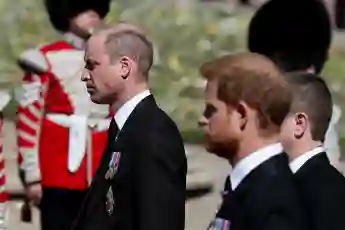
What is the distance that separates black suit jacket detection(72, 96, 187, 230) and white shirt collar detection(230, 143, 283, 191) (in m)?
0.46

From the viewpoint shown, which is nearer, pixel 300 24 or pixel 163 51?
pixel 300 24

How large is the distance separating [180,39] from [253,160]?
661 centimetres

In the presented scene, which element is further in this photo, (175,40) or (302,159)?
(175,40)

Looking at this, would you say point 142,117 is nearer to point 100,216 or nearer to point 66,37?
point 100,216

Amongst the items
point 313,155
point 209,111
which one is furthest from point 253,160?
point 313,155

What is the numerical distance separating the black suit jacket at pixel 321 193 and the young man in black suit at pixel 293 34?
134 cm

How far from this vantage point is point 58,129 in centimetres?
572

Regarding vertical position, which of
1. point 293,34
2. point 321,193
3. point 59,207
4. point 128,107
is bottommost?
point 59,207

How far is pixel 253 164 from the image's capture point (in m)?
3.78

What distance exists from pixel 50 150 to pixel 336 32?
17.5ft

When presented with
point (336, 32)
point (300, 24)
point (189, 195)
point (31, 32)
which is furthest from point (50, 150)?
point (336, 32)

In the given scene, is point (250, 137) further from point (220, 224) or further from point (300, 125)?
point (300, 125)

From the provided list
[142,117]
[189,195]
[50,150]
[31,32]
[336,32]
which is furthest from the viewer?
[336,32]

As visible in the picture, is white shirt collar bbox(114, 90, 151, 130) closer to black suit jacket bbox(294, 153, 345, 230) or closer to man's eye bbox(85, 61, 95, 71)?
man's eye bbox(85, 61, 95, 71)
